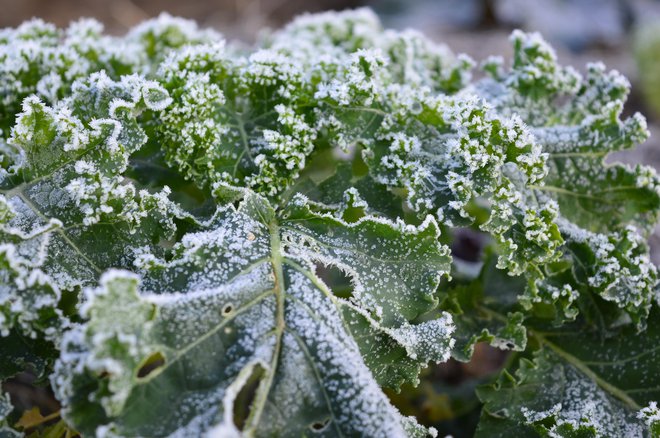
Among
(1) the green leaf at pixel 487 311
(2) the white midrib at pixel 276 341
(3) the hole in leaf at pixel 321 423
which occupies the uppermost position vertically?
(1) the green leaf at pixel 487 311

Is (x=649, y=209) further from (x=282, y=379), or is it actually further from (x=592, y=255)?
(x=282, y=379)

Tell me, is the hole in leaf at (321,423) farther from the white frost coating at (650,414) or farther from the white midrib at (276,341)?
the white frost coating at (650,414)

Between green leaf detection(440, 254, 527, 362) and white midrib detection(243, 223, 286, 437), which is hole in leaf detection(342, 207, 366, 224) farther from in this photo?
green leaf detection(440, 254, 527, 362)

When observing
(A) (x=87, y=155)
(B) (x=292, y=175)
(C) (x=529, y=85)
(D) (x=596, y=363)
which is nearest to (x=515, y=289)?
(D) (x=596, y=363)

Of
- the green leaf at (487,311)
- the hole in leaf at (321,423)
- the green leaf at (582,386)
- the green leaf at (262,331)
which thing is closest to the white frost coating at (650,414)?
the green leaf at (582,386)

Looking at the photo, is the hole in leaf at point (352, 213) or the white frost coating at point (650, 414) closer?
the white frost coating at point (650, 414)

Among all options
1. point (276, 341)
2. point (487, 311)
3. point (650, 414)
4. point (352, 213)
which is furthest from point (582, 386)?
point (276, 341)

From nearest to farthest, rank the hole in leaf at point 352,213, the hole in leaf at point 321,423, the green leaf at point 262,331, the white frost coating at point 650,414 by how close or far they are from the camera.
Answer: the green leaf at point 262,331
the hole in leaf at point 321,423
the white frost coating at point 650,414
the hole in leaf at point 352,213

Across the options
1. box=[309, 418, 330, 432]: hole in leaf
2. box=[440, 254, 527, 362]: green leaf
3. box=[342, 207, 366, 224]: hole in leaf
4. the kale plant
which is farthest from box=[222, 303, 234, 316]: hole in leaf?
box=[440, 254, 527, 362]: green leaf

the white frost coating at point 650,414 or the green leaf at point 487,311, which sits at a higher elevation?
the green leaf at point 487,311
